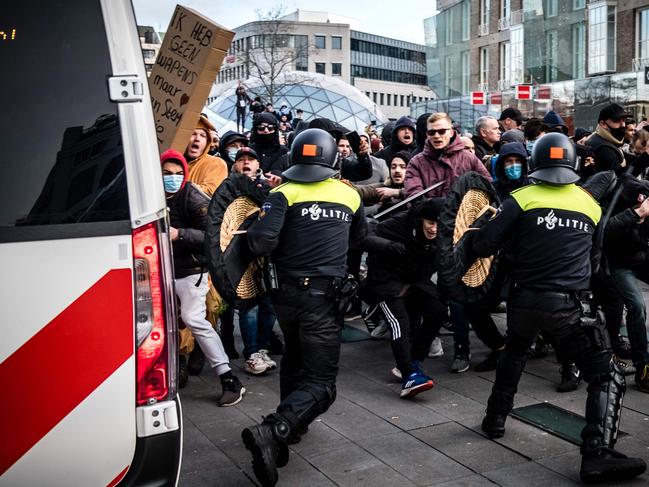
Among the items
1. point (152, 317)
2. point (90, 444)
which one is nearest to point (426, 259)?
point (152, 317)

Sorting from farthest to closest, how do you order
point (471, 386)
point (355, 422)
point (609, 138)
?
point (609, 138) < point (471, 386) < point (355, 422)

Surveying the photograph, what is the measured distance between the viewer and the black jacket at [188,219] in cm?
588

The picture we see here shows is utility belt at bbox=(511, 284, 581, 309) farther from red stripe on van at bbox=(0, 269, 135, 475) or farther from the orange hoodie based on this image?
the orange hoodie

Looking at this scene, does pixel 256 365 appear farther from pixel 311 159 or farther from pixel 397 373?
pixel 311 159

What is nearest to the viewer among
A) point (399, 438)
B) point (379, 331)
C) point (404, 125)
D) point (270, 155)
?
point (399, 438)

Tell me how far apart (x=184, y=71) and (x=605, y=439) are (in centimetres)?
351

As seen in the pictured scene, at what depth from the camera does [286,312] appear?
477cm

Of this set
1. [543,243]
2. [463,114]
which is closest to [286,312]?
[543,243]

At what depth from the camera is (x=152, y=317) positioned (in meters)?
2.79

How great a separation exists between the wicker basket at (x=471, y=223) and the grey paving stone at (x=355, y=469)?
49.9 inches

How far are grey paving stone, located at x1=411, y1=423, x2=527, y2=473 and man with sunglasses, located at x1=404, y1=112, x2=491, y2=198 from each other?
226 centimetres

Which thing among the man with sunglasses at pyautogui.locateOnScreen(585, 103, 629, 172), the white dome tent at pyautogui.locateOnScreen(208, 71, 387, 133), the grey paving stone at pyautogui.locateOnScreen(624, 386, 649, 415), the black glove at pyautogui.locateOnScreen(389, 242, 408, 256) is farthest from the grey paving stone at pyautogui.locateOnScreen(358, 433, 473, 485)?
the white dome tent at pyautogui.locateOnScreen(208, 71, 387, 133)

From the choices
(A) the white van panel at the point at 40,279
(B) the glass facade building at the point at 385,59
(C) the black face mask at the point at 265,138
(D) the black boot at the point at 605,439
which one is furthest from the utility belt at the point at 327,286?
Answer: (B) the glass facade building at the point at 385,59

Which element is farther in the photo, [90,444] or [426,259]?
[426,259]
